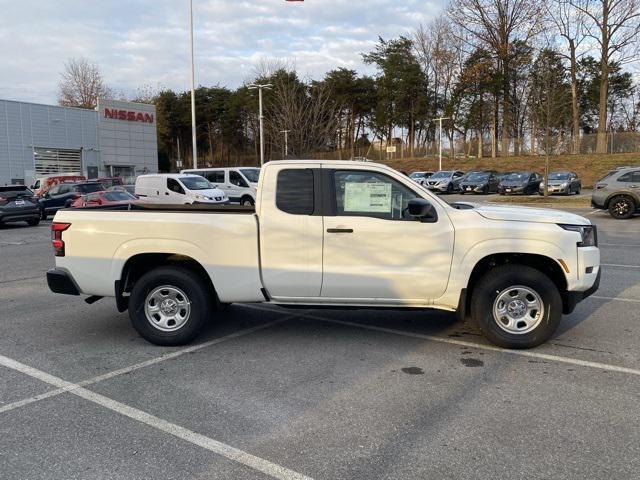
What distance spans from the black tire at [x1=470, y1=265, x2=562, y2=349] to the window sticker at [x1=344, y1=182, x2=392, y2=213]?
1197mm

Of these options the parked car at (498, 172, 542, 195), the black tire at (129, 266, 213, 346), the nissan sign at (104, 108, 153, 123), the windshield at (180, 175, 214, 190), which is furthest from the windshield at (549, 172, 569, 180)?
the nissan sign at (104, 108, 153, 123)

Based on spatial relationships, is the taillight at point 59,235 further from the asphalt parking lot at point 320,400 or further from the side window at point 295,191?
the side window at point 295,191

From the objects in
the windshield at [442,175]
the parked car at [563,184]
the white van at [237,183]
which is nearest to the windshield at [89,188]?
the white van at [237,183]

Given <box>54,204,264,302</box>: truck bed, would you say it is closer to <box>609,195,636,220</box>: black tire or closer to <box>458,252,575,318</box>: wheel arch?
<box>458,252,575,318</box>: wheel arch

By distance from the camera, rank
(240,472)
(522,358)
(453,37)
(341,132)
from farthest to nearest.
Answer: (341,132), (453,37), (522,358), (240,472)

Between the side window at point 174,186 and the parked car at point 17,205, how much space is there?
4990 mm

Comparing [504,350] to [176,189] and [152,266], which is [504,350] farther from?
[176,189]

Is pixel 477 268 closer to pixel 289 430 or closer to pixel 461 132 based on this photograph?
pixel 289 430

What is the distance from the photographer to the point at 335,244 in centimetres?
534

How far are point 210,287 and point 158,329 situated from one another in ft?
2.16

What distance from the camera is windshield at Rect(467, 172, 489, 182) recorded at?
3656cm

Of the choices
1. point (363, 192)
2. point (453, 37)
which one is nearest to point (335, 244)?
point (363, 192)

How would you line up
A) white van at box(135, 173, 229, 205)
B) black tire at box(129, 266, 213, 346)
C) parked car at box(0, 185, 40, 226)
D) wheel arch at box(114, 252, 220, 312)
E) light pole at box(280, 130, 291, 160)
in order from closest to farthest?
1. black tire at box(129, 266, 213, 346)
2. wheel arch at box(114, 252, 220, 312)
3. parked car at box(0, 185, 40, 226)
4. white van at box(135, 173, 229, 205)
5. light pole at box(280, 130, 291, 160)

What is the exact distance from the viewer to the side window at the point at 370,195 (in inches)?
211
